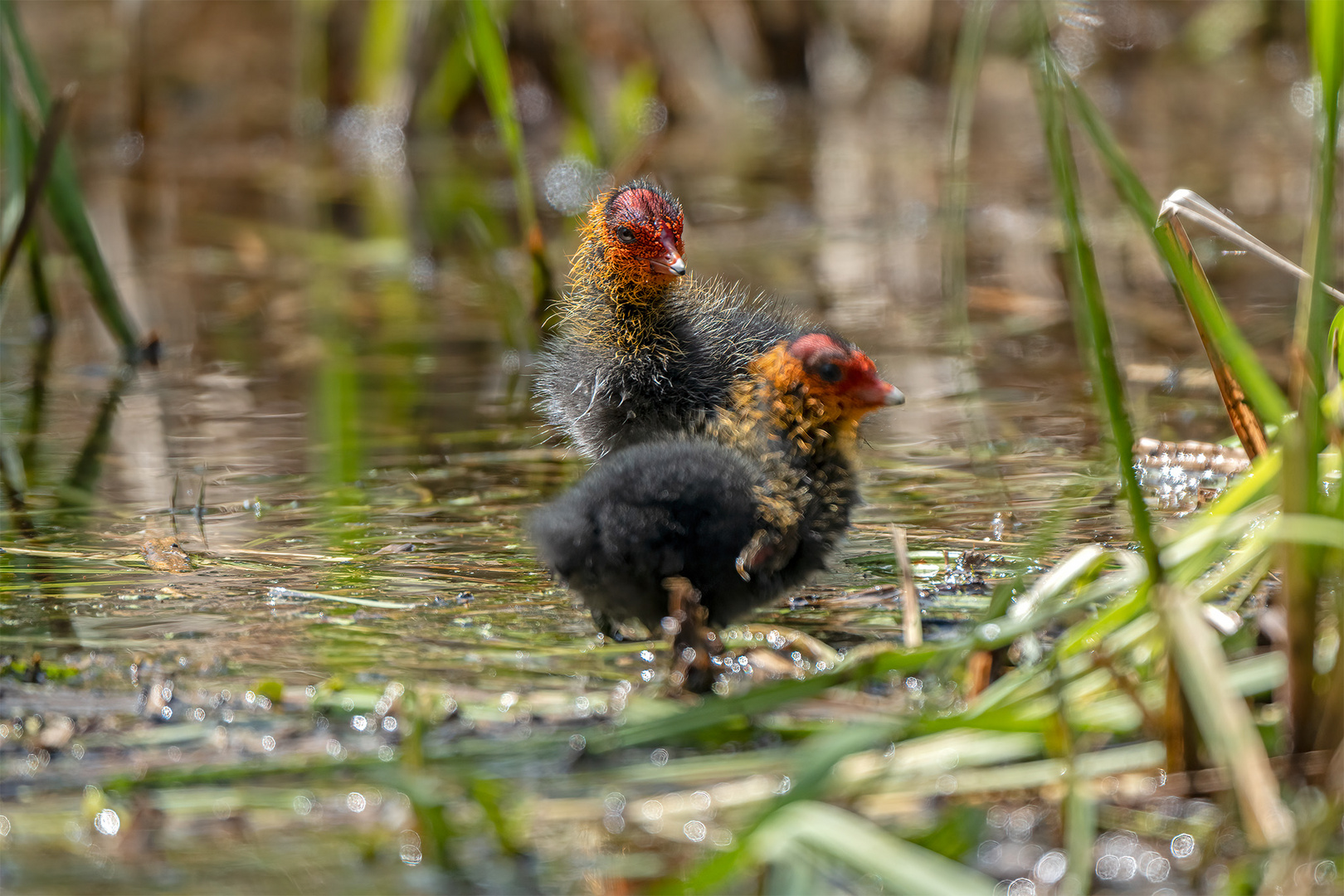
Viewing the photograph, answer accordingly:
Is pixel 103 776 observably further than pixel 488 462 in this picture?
No

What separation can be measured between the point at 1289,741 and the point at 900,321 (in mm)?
4214

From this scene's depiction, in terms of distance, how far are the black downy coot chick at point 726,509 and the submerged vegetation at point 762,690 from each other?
5.1 inches

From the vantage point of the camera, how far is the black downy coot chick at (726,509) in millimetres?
2613

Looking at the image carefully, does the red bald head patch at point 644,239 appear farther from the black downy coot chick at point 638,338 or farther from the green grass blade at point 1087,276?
the green grass blade at point 1087,276

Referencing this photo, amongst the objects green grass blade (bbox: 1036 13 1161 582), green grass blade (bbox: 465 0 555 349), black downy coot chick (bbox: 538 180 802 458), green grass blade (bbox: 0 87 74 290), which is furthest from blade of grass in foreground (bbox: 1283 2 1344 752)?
green grass blade (bbox: 0 87 74 290)

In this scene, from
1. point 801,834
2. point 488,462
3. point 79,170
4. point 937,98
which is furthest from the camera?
point 937,98

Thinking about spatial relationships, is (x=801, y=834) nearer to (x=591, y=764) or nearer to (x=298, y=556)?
(x=591, y=764)

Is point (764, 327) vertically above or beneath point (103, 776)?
above

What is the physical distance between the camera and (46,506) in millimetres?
3785

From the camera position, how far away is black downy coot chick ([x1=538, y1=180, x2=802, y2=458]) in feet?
11.6

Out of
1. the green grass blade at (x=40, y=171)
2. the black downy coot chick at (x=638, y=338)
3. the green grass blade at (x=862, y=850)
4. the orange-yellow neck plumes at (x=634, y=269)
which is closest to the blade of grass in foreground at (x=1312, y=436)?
the green grass blade at (x=862, y=850)

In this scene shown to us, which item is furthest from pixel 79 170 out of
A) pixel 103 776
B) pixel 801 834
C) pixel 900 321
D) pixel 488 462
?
pixel 801 834

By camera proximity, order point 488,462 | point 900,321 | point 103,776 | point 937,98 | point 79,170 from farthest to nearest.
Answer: point 937,98
point 79,170
point 900,321
point 488,462
point 103,776

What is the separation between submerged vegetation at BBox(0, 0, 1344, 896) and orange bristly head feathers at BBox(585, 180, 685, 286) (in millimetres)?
650
